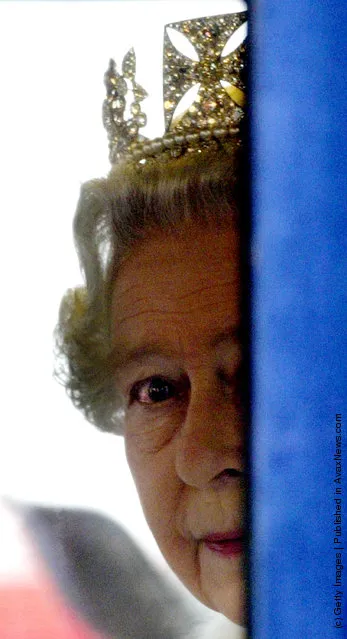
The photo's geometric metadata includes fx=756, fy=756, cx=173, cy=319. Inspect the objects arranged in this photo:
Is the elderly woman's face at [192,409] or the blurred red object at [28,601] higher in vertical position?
the elderly woman's face at [192,409]

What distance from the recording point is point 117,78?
0.97 m

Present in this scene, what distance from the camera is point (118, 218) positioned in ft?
3.19

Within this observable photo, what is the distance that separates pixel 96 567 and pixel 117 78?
626mm

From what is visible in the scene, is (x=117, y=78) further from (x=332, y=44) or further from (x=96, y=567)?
(x=96, y=567)

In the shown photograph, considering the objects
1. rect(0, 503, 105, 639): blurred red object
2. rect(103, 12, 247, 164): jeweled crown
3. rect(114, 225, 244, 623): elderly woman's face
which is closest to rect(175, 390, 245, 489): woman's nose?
rect(114, 225, 244, 623): elderly woman's face

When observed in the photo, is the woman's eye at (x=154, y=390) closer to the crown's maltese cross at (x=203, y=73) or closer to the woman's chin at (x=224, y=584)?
the woman's chin at (x=224, y=584)

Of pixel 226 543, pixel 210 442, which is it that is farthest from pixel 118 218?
pixel 226 543

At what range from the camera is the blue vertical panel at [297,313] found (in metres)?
0.91

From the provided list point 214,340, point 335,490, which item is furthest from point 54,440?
point 335,490

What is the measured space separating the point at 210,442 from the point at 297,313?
0.20 m

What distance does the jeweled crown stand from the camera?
→ 963 mm

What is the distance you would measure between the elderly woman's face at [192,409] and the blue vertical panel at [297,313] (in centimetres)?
3

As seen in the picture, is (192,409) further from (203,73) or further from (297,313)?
(203,73)

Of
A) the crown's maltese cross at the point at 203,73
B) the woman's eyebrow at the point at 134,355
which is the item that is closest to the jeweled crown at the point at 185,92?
the crown's maltese cross at the point at 203,73
